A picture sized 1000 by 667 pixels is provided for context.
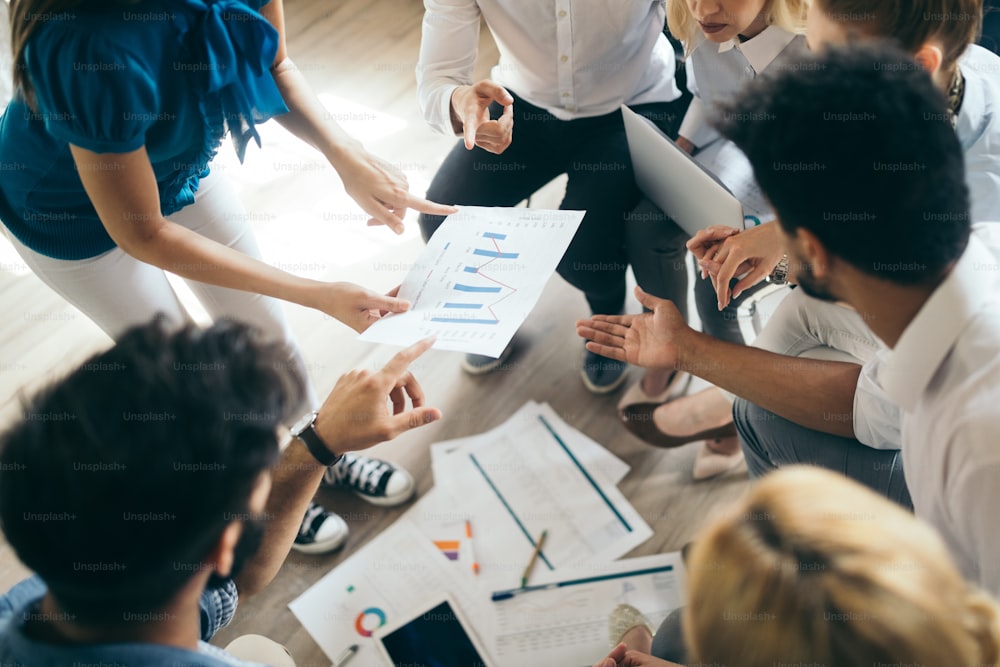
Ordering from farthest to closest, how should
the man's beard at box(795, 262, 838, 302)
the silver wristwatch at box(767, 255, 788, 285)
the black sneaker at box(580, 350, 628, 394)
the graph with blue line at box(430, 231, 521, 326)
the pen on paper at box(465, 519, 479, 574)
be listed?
the black sneaker at box(580, 350, 628, 394) < the pen on paper at box(465, 519, 479, 574) < the silver wristwatch at box(767, 255, 788, 285) < the graph with blue line at box(430, 231, 521, 326) < the man's beard at box(795, 262, 838, 302)

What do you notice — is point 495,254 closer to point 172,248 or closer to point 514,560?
point 172,248

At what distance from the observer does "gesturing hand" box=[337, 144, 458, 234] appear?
1.48 m

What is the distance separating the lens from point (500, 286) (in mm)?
1314

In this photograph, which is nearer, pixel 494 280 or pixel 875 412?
pixel 875 412

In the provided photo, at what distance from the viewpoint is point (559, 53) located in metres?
1.63

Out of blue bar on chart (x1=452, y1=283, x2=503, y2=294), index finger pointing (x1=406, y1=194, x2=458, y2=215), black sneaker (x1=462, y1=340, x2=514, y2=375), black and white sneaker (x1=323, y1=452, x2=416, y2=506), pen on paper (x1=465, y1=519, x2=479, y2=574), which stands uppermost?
index finger pointing (x1=406, y1=194, x2=458, y2=215)

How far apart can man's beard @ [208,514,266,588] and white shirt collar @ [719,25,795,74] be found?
47.9 inches

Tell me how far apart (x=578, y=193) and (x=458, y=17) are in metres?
0.44

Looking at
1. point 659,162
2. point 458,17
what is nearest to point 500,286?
point 659,162

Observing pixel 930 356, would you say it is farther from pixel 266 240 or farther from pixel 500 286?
pixel 266 240

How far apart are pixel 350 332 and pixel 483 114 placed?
77 cm

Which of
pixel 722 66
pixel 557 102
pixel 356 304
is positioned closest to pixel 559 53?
pixel 557 102

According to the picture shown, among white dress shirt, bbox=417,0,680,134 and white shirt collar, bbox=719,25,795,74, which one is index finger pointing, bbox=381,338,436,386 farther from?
white shirt collar, bbox=719,25,795,74

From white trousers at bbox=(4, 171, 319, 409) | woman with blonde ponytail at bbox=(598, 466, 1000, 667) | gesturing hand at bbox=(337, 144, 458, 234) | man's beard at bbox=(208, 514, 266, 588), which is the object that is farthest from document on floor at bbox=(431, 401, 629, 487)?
woman with blonde ponytail at bbox=(598, 466, 1000, 667)
